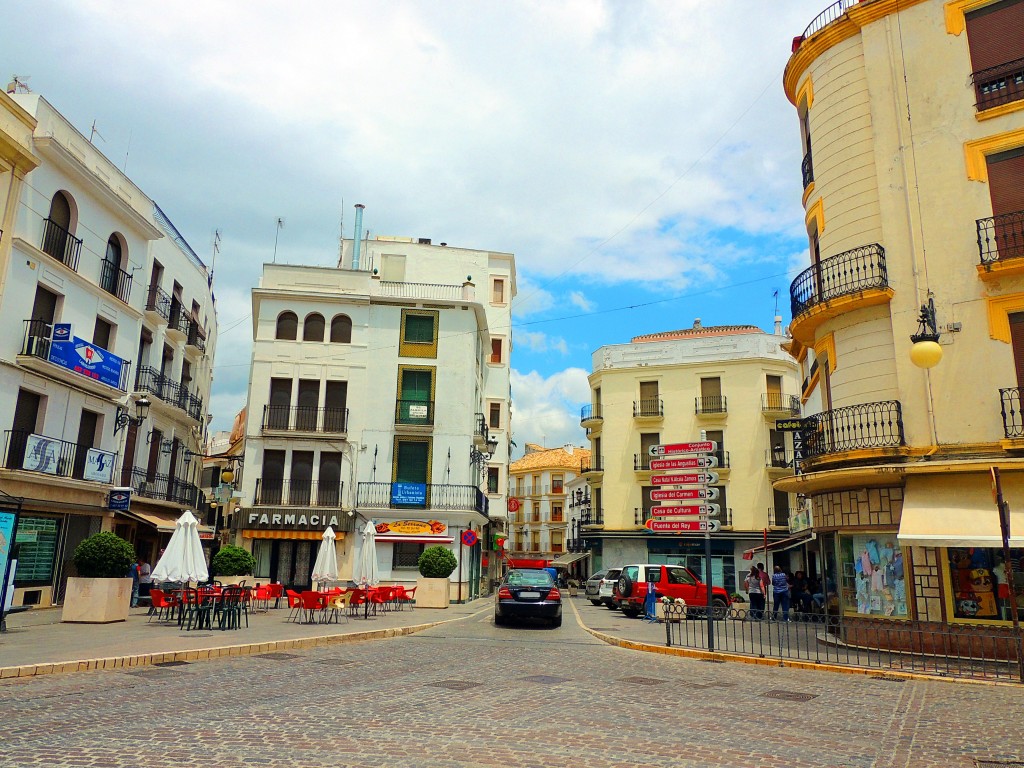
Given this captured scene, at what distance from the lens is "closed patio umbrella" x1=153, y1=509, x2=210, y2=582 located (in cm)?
1656

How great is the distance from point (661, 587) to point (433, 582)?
7709mm

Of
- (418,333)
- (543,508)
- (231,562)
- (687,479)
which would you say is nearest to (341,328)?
(418,333)

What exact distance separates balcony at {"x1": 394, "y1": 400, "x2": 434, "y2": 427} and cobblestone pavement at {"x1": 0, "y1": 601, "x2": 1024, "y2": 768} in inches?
794

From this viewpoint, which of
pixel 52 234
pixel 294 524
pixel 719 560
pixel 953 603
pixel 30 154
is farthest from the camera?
pixel 719 560

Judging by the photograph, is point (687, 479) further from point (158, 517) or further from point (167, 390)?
point (167, 390)

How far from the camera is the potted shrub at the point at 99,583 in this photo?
53.6ft

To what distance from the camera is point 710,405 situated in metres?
41.8

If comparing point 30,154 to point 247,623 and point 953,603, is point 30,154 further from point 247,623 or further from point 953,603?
point 953,603

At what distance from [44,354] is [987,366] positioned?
2367cm

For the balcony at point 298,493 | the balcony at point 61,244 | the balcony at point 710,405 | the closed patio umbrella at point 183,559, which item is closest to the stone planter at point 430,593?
the balcony at point 298,493

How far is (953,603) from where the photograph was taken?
13508 mm

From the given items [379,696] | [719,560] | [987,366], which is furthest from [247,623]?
[719,560]

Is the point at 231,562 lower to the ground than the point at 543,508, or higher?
lower

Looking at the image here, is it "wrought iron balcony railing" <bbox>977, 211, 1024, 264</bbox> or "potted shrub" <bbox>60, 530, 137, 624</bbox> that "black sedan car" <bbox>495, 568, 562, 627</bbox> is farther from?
"wrought iron balcony railing" <bbox>977, 211, 1024, 264</bbox>
